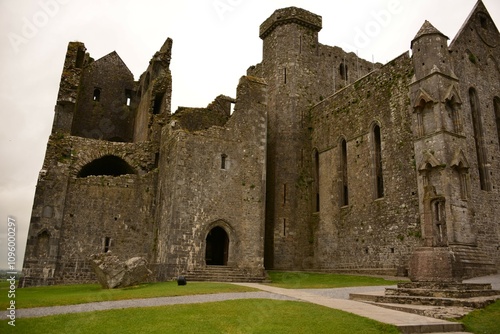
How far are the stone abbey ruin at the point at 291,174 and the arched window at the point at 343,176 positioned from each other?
0.22 feet

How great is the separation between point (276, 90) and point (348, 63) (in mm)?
7257

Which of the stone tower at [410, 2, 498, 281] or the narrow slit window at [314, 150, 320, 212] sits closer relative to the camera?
the stone tower at [410, 2, 498, 281]

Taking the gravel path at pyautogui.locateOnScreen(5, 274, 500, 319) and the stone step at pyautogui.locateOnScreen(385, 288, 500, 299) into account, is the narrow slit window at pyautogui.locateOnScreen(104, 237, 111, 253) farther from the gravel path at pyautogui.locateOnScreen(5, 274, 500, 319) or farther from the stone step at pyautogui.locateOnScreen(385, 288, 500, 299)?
the stone step at pyautogui.locateOnScreen(385, 288, 500, 299)

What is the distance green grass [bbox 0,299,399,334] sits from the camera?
7660 millimetres

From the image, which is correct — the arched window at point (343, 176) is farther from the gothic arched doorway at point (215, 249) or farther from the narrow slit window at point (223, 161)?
the gothic arched doorway at point (215, 249)

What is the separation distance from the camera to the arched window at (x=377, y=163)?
2255cm

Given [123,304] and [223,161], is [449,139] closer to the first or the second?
[223,161]

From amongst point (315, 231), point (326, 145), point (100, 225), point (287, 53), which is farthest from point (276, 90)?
point (100, 225)

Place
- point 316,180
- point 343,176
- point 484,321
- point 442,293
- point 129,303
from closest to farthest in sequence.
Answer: point 484,321 → point 129,303 → point 442,293 → point 343,176 → point 316,180

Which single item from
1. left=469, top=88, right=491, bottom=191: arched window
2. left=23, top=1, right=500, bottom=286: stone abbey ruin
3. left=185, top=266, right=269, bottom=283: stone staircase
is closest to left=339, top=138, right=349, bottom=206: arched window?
left=23, top=1, right=500, bottom=286: stone abbey ruin

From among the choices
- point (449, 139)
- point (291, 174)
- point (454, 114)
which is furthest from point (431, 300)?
point (291, 174)

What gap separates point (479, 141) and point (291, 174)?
11150mm

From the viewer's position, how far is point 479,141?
2103cm

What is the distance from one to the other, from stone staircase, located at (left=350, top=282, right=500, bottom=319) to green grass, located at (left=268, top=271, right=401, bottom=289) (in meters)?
4.92
